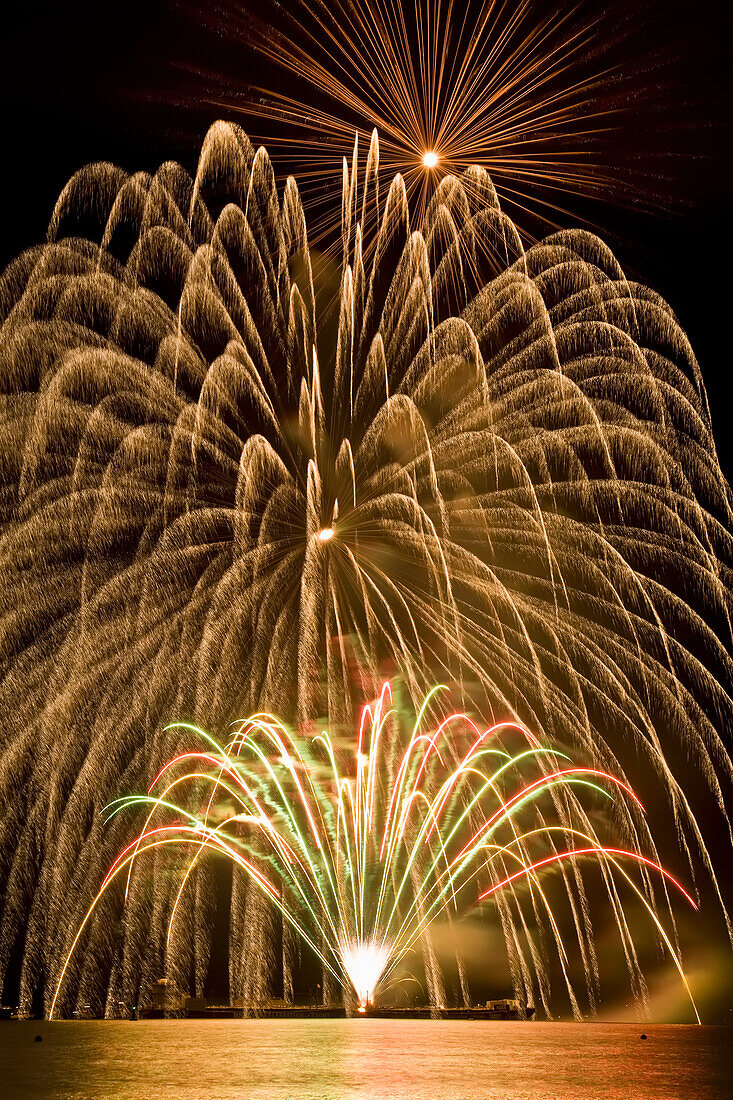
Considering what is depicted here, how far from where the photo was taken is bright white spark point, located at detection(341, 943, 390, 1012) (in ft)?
102

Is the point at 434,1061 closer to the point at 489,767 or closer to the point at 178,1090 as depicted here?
the point at 178,1090

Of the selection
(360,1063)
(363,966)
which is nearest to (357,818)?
(363,966)

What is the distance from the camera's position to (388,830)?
3097cm

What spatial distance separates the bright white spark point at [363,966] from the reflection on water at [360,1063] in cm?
547

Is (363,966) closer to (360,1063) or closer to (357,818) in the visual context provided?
(357,818)

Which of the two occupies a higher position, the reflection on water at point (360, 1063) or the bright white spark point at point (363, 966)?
the bright white spark point at point (363, 966)

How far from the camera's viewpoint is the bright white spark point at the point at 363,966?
1219 inches

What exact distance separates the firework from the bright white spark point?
32mm

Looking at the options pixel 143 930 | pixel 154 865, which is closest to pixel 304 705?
pixel 154 865

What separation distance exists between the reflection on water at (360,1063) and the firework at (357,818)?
557 cm

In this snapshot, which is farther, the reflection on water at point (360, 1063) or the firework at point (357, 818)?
the firework at point (357, 818)

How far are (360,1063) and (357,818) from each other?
14.3 meters

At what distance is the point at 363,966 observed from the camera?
31.0 meters

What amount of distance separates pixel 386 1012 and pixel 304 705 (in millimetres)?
9071
